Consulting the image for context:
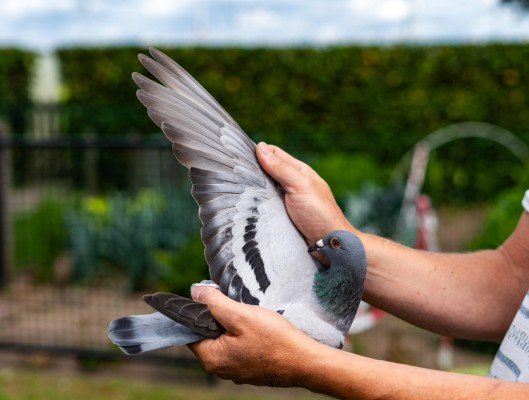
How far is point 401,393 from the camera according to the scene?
5.24 feet

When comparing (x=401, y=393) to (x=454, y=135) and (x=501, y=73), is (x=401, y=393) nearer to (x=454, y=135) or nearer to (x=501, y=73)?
(x=454, y=135)

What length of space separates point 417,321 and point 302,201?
1.84 ft

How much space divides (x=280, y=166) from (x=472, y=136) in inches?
425

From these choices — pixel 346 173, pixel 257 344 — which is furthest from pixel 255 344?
pixel 346 173

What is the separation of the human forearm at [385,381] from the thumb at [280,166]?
1.54ft

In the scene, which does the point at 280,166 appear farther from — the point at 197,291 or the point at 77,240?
the point at 77,240

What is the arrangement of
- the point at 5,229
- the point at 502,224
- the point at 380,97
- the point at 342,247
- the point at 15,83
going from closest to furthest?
the point at 342,247 < the point at 502,224 < the point at 5,229 < the point at 380,97 < the point at 15,83

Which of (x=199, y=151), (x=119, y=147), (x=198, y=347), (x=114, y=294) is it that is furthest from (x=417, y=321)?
(x=114, y=294)

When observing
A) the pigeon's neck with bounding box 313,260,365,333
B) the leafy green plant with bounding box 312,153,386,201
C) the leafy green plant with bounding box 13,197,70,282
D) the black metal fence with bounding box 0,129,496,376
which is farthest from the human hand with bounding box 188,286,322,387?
the leafy green plant with bounding box 13,197,70,282

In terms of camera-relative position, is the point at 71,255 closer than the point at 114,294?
No

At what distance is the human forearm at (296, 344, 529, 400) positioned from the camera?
1563mm

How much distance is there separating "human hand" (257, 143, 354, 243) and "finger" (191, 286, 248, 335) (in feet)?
1.22

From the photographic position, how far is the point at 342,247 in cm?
173

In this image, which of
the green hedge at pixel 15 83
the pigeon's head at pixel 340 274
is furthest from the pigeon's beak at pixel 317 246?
the green hedge at pixel 15 83
